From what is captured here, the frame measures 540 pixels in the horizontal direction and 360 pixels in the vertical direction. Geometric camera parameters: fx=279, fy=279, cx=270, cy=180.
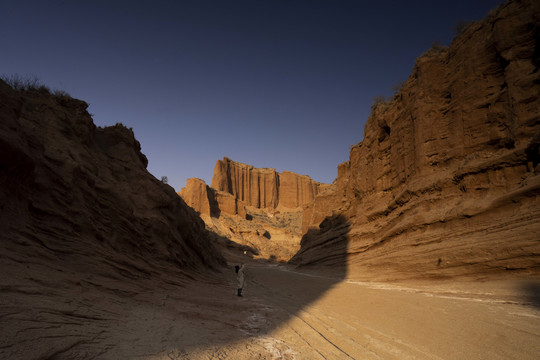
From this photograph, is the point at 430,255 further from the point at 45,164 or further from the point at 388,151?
the point at 45,164

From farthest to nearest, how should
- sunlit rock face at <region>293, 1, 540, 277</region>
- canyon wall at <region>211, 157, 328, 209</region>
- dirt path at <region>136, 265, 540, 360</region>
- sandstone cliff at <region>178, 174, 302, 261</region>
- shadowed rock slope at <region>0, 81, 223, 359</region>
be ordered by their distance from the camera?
canyon wall at <region>211, 157, 328, 209</region> → sandstone cliff at <region>178, 174, 302, 261</region> → sunlit rock face at <region>293, 1, 540, 277</region> → dirt path at <region>136, 265, 540, 360</region> → shadowed rock slope at <region>0, 81, 223, 359</region>

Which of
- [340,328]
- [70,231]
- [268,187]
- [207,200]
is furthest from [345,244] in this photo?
[268,187]

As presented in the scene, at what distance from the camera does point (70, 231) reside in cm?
692

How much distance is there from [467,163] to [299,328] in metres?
13.2

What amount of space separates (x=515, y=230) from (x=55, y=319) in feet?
41.6

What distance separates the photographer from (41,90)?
35.5 ft

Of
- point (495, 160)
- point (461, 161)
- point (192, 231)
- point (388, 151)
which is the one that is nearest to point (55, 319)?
point (192, 231)

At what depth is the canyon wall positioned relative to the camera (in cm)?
11238

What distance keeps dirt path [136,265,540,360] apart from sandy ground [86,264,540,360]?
0.04 feet

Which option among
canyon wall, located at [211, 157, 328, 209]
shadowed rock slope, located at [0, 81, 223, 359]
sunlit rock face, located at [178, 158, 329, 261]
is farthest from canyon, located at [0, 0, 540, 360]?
canyon wall, located at [211, 157, 328, 209]

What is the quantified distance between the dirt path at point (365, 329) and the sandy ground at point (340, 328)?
1 cm

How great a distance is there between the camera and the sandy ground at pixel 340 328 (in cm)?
378

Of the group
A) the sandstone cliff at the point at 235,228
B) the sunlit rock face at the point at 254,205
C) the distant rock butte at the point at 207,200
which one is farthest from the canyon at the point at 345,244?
the distant rock butte at the point at 207,200

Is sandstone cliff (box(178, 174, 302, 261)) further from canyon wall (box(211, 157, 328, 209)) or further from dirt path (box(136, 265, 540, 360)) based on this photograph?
dirt path (box(136, 265, 540, 360))
